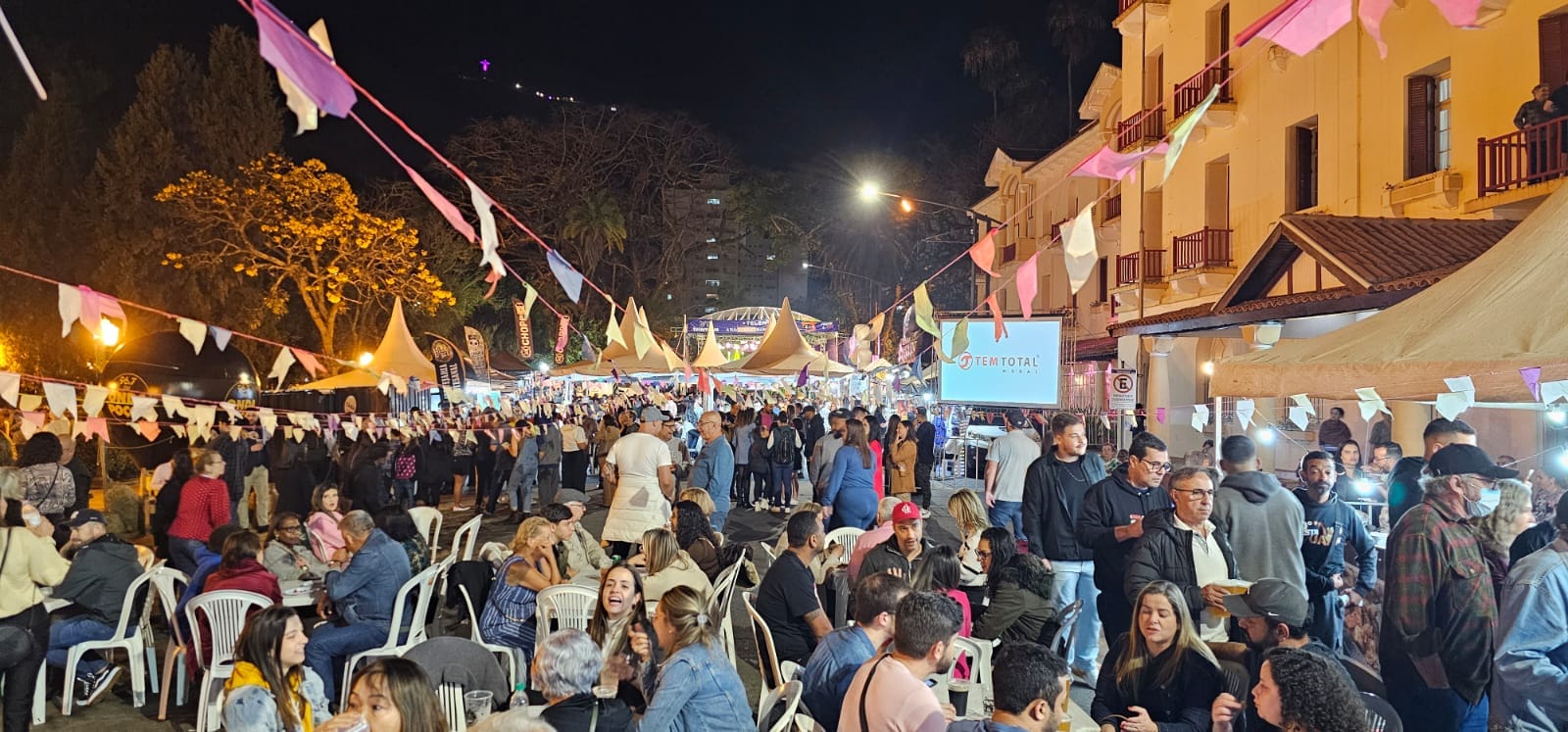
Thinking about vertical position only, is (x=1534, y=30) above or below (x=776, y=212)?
below

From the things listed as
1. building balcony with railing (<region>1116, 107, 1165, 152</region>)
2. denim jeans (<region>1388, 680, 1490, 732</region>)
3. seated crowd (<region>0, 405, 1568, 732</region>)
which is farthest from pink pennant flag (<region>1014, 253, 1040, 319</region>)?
building balcony with railing (<region>1116, 107, 1165, 152</region>)

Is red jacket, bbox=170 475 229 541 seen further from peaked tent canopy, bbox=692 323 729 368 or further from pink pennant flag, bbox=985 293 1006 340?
peaked tent canopy, bbox=692 323 729 368

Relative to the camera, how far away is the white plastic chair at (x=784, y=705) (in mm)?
3852

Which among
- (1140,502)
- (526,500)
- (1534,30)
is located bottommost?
(526,500)

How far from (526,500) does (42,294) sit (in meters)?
15.5

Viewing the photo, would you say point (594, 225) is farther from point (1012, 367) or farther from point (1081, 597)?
point (1081, 597)

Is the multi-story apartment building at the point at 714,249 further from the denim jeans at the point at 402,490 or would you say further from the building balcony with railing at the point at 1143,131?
the denim jeans at the point at 402,490

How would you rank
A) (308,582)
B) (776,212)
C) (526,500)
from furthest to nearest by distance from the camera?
(776,212) < (526,500) < (308,582)

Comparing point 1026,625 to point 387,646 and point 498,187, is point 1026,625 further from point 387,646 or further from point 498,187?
point 498,187

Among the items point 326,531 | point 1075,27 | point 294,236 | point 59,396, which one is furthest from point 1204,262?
point 1075,27

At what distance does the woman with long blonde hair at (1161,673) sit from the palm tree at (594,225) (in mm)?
35745

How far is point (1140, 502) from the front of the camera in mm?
6258

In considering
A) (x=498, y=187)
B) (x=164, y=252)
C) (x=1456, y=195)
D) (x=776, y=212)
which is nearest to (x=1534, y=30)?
(x=1456, y=195)

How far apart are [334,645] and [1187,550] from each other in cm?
461
